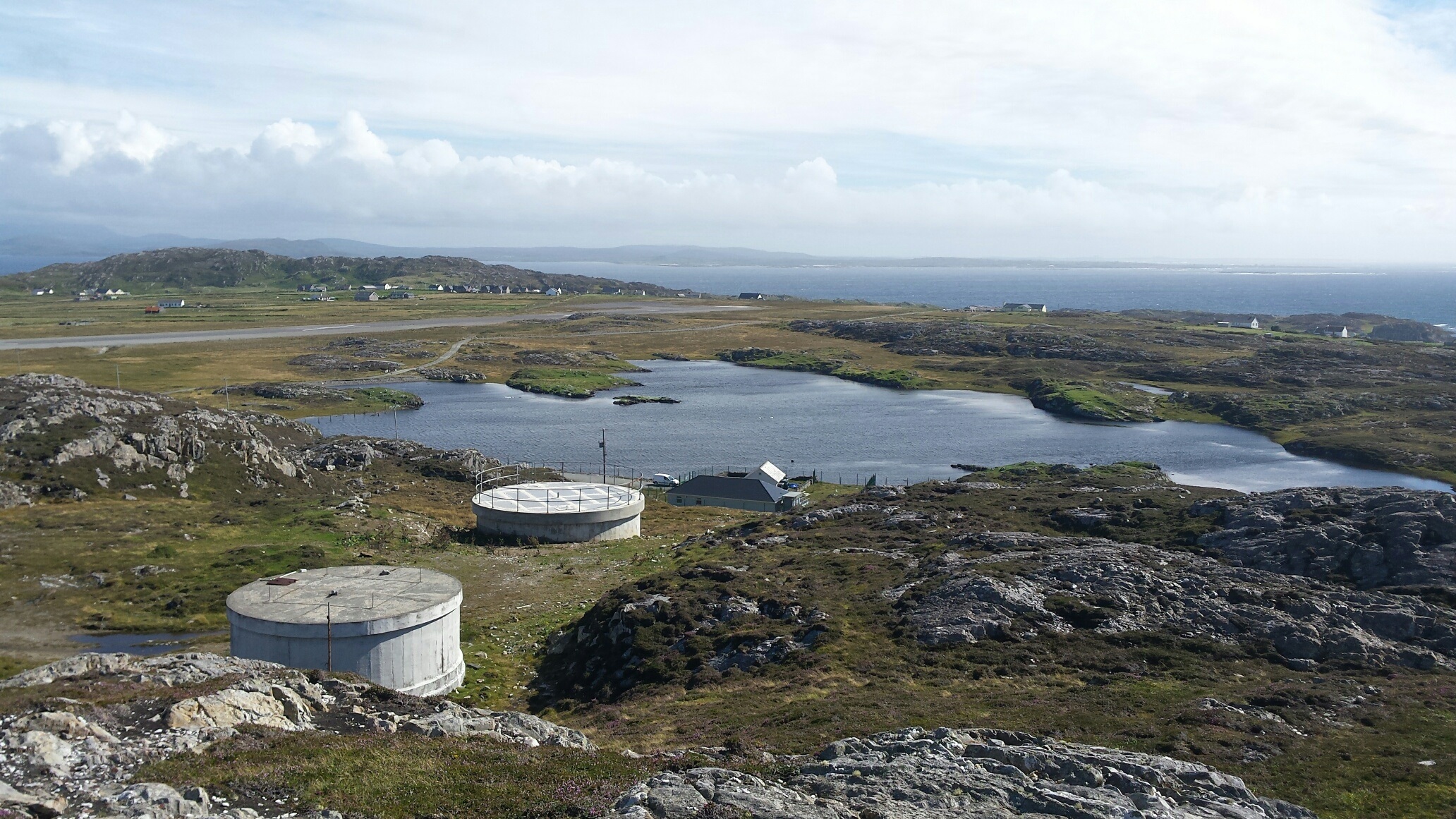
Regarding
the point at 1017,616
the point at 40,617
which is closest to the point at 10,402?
the point at 40,617

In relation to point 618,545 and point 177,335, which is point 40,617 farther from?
point 177,335

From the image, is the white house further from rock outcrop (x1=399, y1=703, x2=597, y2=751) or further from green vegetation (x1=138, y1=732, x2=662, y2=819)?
green vegetation (x1=138, y1=732, x2=662, y2=819)

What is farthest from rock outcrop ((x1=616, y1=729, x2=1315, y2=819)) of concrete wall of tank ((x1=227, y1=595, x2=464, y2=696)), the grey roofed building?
the grey roofed building

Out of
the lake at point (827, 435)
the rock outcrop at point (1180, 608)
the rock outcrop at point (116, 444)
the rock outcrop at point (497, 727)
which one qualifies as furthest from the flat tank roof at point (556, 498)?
the rock outcrop at point (497, 727)

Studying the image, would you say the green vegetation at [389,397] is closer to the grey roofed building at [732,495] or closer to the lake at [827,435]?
the lake at [827,435]

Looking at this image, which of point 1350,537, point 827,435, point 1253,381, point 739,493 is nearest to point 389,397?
point 827,435

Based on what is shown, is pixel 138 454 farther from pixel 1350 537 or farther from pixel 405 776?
pixel 1350 537
